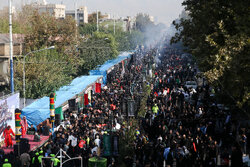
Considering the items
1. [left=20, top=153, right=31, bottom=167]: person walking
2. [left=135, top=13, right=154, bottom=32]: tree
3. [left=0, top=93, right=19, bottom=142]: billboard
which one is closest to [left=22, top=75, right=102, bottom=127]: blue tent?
[left=0, top=93, right=19, bottom=142]: billboard

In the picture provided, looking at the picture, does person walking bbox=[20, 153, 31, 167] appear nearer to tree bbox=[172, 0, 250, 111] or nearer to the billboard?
the billboard

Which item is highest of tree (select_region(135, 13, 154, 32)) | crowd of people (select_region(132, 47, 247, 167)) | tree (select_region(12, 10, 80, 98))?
tree (select_region(135, 13, 154, 32))

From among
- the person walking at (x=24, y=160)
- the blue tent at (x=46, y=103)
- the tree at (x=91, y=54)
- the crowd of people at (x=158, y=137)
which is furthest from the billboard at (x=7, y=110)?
the tree at (x=91, y=54)

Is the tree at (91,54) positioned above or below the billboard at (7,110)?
above

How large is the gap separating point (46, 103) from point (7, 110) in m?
4.40

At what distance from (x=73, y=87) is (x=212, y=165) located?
17850mm

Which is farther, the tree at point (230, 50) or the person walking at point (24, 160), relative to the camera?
the tree at point (230, 50)

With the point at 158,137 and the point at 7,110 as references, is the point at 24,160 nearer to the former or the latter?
the point at 7,110

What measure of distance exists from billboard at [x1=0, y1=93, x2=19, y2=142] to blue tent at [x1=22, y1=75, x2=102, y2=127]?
1125 mm

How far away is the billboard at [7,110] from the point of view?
17969mm

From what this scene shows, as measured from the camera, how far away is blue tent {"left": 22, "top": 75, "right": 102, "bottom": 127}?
67.1 ft

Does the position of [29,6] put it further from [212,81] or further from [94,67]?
[212,81]

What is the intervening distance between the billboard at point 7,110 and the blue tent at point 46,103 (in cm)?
112

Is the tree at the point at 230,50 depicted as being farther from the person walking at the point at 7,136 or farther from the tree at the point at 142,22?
the tree at the point at 142,22
